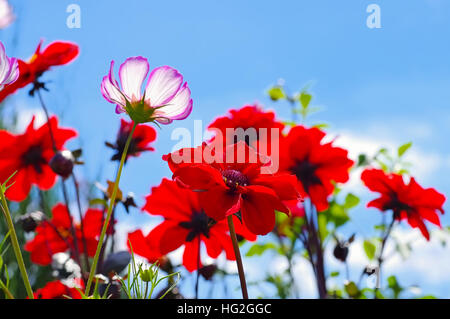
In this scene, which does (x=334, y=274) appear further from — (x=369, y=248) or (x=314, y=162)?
(x=314, y=162)

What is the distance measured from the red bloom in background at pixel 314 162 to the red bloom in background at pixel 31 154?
10.8 inches

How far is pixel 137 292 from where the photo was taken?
377 mm

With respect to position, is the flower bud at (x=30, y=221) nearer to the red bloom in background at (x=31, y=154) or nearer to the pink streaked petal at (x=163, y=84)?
the red bloom in background at (x=31, y=154)

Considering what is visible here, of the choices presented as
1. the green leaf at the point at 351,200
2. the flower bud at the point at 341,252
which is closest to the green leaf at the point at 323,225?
the green leaf at the point at 351,200

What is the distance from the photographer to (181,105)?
1.15 ft

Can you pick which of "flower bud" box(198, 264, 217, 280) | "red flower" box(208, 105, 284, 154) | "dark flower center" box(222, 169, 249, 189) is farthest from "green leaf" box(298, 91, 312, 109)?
"dark flower center" box(222, 169, 249, 189)

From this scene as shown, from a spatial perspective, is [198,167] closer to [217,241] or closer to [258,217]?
[258,217]

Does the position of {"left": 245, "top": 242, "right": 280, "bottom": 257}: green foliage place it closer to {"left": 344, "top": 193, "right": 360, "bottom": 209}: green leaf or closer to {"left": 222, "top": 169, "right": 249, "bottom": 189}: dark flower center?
{"left": 344, "top": 193, "right": 360, "bottom": 209}: green leaf

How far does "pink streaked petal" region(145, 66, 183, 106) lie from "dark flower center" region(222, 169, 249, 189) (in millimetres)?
74

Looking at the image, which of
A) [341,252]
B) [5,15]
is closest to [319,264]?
[341,252]

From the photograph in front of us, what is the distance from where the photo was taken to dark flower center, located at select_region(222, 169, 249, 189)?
14.9 inches

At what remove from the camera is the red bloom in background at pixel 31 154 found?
2.03 feet

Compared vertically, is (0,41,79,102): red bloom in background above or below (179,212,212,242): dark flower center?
above
